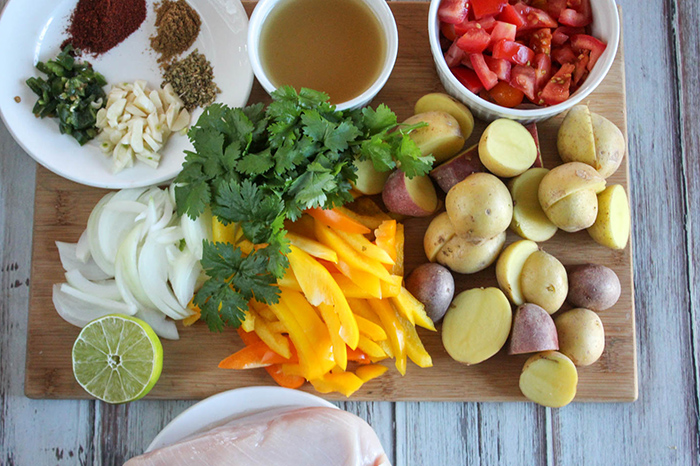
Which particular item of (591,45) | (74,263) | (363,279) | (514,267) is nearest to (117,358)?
(74,263)

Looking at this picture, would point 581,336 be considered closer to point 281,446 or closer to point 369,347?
point 369,347

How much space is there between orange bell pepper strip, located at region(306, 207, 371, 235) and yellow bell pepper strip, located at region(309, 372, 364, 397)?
446 mm

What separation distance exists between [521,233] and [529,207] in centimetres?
8

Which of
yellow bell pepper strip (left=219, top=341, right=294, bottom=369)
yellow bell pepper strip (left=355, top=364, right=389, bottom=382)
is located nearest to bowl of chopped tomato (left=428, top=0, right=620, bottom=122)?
yellow bell pepper strip (left=355, top=364, right=389, bottom=382)

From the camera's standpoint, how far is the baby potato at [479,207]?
62.3 inches

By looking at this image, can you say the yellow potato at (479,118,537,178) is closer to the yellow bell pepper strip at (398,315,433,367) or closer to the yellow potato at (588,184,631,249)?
the yellow potato at (588,184,631,249)

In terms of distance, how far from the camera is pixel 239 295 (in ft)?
5.28

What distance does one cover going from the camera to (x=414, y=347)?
1719 millimetres

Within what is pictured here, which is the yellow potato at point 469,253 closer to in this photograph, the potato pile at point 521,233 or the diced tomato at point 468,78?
the potato pile at point 521,233

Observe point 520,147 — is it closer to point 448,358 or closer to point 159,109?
point 448,358

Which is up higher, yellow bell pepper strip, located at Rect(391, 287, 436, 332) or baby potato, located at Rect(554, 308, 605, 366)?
yellow bell pepper strip, located at Rect(391, 287, 436, 332)

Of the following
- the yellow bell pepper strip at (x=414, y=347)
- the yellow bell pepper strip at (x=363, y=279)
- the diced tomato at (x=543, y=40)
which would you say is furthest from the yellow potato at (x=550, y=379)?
the diced tomato at (x=543, y=40)

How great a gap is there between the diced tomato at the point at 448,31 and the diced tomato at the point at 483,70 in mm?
98

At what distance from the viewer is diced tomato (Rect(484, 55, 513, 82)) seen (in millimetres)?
1649
